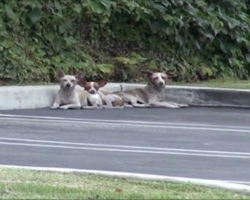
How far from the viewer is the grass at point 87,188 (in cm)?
845

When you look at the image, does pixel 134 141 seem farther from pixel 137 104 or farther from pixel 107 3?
pixel 107 3

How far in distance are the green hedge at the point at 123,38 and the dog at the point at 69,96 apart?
64.4 inches

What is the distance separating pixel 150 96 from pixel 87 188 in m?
10.6

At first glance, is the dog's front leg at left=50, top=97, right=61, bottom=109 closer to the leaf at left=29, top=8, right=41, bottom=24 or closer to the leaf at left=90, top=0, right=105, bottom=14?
the leaf at left=29, top=8, right=41, bottom=24

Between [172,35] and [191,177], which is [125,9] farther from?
[191,177]

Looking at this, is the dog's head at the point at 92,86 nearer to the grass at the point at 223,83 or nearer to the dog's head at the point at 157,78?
the dog's head at the point at 157,78

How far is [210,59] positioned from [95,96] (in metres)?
6.53

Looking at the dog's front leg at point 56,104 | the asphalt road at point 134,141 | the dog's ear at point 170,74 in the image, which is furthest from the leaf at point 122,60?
the dog's front leg at point 56,104

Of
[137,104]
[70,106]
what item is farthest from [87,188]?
[137,104]

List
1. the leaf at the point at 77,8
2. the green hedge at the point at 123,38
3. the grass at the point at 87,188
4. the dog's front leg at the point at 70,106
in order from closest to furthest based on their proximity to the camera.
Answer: the grass at the point at 87,188 → the dog's front leg at the point at 70,106 → the green hedge at the point at 123,38 → the leaf at the point at 77,8

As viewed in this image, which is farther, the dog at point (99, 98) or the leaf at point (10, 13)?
the leaf at point (10, 13)

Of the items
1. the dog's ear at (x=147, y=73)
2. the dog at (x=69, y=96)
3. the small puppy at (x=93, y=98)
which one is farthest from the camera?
the dog's ear at (x=147, y=73)

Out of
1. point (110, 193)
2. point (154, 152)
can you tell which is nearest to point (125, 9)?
point (154, 152)

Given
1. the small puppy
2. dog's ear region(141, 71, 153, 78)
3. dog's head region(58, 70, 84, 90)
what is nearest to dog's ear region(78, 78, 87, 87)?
dog's head region(58, 70, 84, 90)
